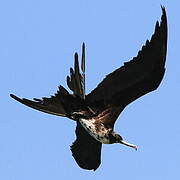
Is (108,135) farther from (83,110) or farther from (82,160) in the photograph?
(82,160)

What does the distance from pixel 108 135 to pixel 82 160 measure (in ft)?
6.54

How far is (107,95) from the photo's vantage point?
16.9 m

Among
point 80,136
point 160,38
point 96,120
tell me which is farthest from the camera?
point 80,136

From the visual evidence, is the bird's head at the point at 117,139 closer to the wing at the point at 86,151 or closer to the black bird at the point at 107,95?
the black bird at the point at 107,95

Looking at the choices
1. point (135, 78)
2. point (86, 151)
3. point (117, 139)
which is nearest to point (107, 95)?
point (135, 78)

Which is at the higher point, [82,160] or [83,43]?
[83,43]

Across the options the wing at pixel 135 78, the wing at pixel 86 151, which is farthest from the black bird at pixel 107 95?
the wing at pixel 86 151

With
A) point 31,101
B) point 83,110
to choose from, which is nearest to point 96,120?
point 83,110

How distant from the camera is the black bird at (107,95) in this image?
1636 cm

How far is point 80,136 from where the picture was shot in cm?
1825

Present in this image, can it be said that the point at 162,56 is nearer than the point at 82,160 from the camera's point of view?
Yes

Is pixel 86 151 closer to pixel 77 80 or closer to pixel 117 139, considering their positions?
pixel 117 139

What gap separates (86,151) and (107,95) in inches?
78.5

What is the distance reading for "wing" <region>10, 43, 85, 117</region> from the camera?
16.4m
